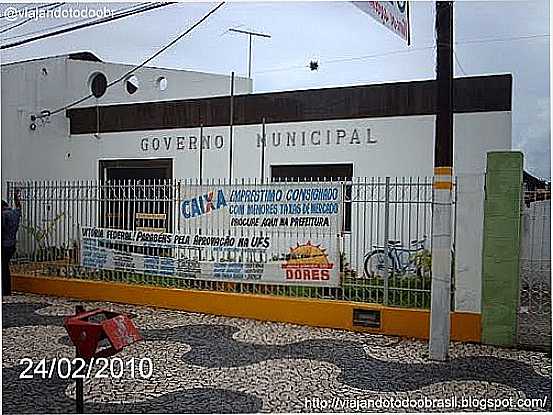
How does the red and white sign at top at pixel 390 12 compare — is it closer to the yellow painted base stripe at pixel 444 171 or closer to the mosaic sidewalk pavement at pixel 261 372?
the yellow painted base stripe at pixel 444 171

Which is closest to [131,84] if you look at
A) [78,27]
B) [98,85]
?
[98,85]

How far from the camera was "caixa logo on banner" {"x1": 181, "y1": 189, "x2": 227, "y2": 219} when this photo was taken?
773 centimetres

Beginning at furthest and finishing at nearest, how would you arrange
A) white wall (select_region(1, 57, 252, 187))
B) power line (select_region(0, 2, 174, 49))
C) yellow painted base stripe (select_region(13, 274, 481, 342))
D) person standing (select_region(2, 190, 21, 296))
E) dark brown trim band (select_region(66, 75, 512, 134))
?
white wall (select_region(1, 57, 252, 187)), person standing (select_region(2, 190, 21, 296)), dark brown trim band (select_region(66, 75, 512, 134)), yellow painted base stripe (select_region(13, 274, 481, 342)), power line (select_region(0, 2, 174, 49))

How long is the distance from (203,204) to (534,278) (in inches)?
130

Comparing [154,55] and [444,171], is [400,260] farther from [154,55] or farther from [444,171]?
[154,55]

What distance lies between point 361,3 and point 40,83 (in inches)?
243

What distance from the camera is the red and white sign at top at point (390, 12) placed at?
473 cm

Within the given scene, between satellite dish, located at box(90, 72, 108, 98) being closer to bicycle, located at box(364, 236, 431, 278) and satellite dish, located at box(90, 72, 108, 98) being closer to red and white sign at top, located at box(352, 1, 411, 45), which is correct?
bicycle, located at box(364, 236, 431, 278)

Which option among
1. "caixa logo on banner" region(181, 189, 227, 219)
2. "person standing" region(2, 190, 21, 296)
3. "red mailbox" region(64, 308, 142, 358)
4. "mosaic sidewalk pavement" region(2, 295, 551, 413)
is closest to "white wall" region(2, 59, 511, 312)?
"person standing" region(2, 190, 21, 296)

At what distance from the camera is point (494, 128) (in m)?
7.50

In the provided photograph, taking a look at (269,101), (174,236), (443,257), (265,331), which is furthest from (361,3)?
(269,101)

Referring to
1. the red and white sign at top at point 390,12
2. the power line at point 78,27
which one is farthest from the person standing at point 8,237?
the red and white sign at top at point 390,12

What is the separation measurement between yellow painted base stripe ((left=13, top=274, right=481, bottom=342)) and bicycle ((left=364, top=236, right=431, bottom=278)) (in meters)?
0.53

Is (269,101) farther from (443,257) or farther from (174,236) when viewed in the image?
(443,257)
